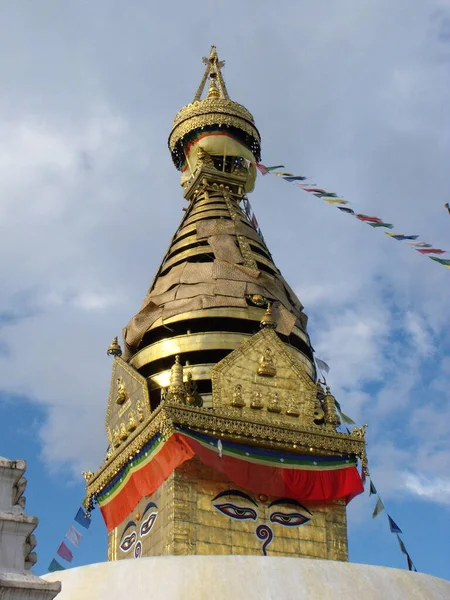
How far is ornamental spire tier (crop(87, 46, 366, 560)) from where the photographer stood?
1419cm

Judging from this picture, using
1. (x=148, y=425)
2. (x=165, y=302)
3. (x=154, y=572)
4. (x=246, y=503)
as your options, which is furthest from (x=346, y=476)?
(x=154, y=572)

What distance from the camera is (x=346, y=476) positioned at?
49.5 feet

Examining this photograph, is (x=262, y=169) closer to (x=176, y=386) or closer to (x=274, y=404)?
(x=274, y=404)

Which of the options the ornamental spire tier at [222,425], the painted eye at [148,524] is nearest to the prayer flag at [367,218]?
the ornamental spire tier at [222,425]

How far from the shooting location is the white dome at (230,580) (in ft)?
30.6

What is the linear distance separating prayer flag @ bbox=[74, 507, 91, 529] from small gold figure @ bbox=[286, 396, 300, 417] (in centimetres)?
431

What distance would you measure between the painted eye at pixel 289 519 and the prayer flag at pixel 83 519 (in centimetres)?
397

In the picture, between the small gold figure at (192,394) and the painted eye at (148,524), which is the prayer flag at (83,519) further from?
the small gold figure at (192,394)

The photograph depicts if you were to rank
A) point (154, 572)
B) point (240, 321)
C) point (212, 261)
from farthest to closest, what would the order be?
point (212, 261)
point (240, 321)
point (154, 572)

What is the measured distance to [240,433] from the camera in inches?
574

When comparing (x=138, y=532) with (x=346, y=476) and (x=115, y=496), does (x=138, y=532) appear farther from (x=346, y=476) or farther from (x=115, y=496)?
(x=346, y=476)

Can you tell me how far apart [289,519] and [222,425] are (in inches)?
71.1

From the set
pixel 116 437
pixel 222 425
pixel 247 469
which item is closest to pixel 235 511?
pixel 247 469

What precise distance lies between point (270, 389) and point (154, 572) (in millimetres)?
6255
